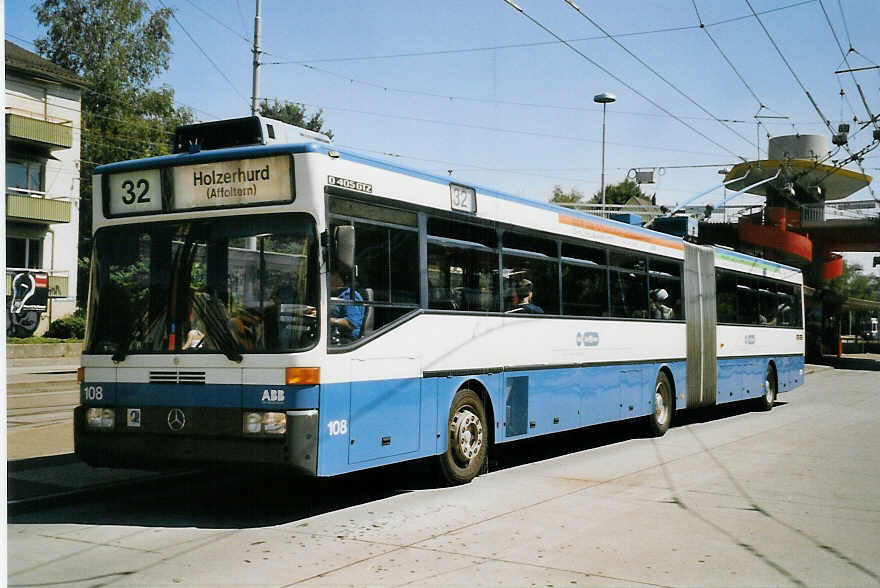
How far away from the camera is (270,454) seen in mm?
7848

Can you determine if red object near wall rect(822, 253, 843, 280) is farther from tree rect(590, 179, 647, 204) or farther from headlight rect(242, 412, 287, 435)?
headlight rect(242, 412, 287, 435)

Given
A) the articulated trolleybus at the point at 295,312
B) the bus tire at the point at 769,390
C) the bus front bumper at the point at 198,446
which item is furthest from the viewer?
the bus tire at the point at 769,390

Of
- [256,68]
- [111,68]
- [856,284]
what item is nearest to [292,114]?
[111,68]

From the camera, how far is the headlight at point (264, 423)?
788 cm

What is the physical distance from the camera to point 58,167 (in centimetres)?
4484

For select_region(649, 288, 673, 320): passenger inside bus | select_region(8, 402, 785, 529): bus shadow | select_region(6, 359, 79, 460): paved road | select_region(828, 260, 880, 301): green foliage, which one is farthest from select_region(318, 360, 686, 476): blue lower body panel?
select_region(828, 260, 880, 301): green foliage

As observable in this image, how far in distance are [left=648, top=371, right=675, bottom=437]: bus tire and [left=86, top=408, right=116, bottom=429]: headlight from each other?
929cm

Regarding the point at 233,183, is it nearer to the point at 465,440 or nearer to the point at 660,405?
the point at 465,440

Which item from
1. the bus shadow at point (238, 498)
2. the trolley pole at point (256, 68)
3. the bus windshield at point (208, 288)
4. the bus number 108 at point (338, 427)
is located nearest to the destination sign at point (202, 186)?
the bus windshield at point (208, 288)

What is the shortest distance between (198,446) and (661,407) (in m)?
9.69

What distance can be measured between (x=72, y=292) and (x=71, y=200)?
4663mm

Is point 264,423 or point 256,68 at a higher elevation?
point 256,68

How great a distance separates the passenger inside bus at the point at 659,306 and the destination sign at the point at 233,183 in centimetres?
885

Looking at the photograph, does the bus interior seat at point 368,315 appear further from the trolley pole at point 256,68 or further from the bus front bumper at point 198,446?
the trolley pole at point 256,68
